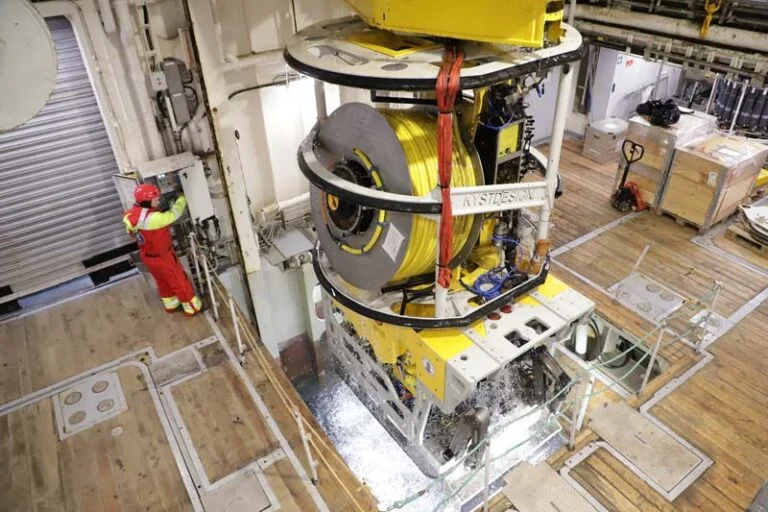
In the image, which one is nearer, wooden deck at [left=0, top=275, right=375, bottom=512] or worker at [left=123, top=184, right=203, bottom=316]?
wooden deck at [left=0, top=275, right=375, bottom=512]

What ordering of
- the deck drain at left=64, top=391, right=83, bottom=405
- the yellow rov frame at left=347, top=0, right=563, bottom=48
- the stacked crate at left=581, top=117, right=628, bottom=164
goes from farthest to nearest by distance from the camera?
the stacked crate at left=581, top=117, right=628, bottom=164, the deck drain at left=64, top=391, right=83, bottom=405, the yellow rov frame at left=347, top=0, right=563, bottom=48

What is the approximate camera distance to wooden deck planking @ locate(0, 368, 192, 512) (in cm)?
504

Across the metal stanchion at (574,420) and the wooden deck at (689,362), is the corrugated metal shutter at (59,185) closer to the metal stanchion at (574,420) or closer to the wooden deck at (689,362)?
the wooden deck at (689,362)

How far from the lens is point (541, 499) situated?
510cm

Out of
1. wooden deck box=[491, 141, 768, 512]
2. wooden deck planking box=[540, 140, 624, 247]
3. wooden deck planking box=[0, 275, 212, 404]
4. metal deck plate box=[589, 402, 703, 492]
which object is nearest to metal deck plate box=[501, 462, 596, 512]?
wooden deck box=[491, 141, 768, 512]

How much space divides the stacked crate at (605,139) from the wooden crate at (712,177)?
2681 millimetres

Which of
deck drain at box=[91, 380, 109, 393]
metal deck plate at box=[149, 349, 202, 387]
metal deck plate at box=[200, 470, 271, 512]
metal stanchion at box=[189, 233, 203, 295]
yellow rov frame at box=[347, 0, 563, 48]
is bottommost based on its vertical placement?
metal deck plate at box=[200, 470, 271, 512]

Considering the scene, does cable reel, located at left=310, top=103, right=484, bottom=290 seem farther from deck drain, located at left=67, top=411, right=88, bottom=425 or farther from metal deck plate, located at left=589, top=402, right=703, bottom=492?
deck drain, located at left=67, top=411, right=88, bottom=425

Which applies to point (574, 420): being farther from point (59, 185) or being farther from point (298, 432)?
point (59, 185)

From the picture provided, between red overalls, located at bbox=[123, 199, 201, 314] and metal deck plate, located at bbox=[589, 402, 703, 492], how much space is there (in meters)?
5.25

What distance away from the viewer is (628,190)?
10469mm

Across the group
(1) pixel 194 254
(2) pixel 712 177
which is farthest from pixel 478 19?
(2) pixel 712 177

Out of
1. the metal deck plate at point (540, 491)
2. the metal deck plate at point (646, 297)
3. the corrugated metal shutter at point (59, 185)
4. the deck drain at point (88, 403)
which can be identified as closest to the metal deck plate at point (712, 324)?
Answer: the metal deck plate at point (646, 297)

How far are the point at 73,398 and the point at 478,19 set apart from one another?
585cm
